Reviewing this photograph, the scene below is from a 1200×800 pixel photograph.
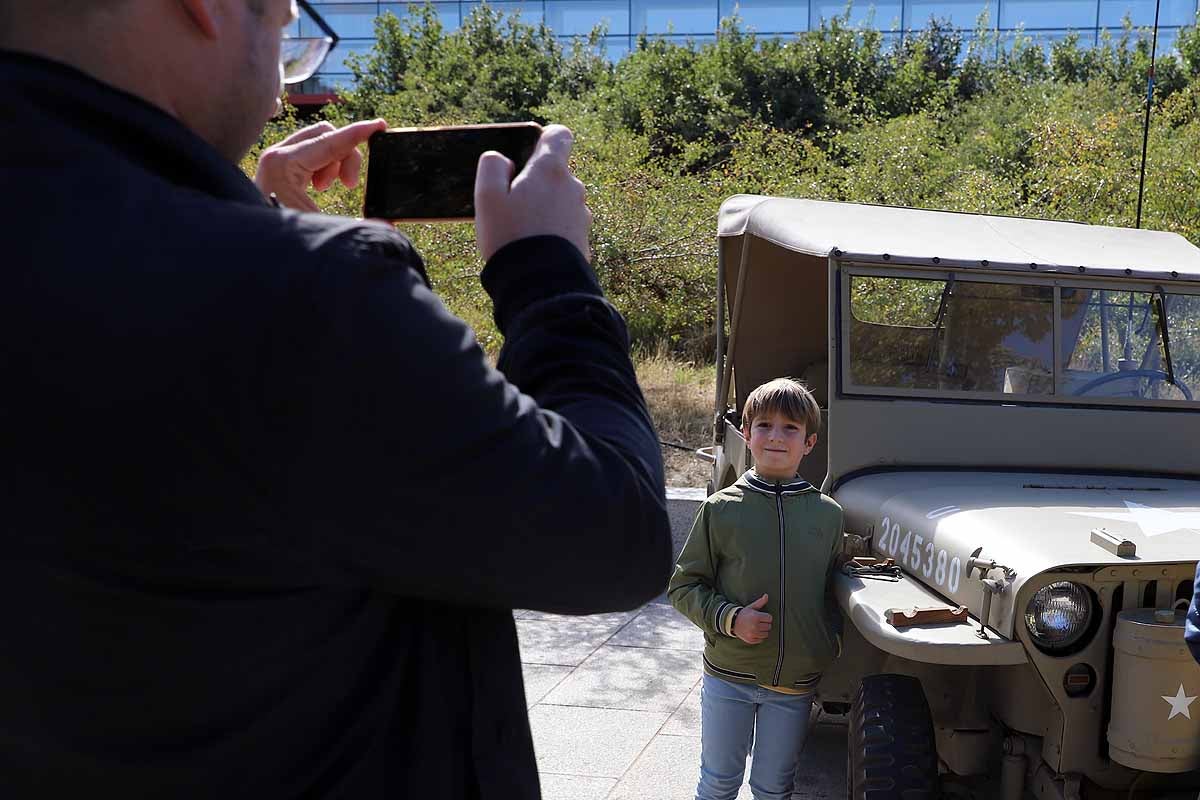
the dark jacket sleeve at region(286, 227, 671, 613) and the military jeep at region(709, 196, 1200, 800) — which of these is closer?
the dark jacket sleeve at region(286, 227, 671, 613)

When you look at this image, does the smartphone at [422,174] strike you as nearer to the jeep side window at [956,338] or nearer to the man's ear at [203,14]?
the man's ear at [203,14]

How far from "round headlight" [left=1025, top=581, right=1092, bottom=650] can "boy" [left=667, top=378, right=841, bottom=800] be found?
0.62 m

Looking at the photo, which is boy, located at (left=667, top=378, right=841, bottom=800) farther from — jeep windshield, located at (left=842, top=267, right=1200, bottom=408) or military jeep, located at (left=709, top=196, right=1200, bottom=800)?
jeep windshield, located at (left=842, top=267, right=1200, bottom=408)

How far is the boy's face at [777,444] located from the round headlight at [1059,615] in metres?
0.82

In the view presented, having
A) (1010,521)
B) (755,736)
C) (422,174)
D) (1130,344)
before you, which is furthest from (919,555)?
(422,174)

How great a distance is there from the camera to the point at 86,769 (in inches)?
34.5

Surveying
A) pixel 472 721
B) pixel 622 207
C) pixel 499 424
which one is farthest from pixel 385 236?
pixel 622 207

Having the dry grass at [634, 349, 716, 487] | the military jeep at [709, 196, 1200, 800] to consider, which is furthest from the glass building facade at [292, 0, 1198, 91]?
the military jeep at [709, 196, 1200, 800]

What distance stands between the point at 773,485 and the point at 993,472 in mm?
1138

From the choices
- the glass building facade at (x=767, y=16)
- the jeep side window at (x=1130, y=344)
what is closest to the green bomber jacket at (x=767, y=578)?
the jeep side window at (x=1130, y=344)

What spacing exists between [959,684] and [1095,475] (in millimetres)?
1155

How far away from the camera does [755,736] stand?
3379 mm

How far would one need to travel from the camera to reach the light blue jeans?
330 cm

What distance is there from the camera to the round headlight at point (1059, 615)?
290 centimetres
